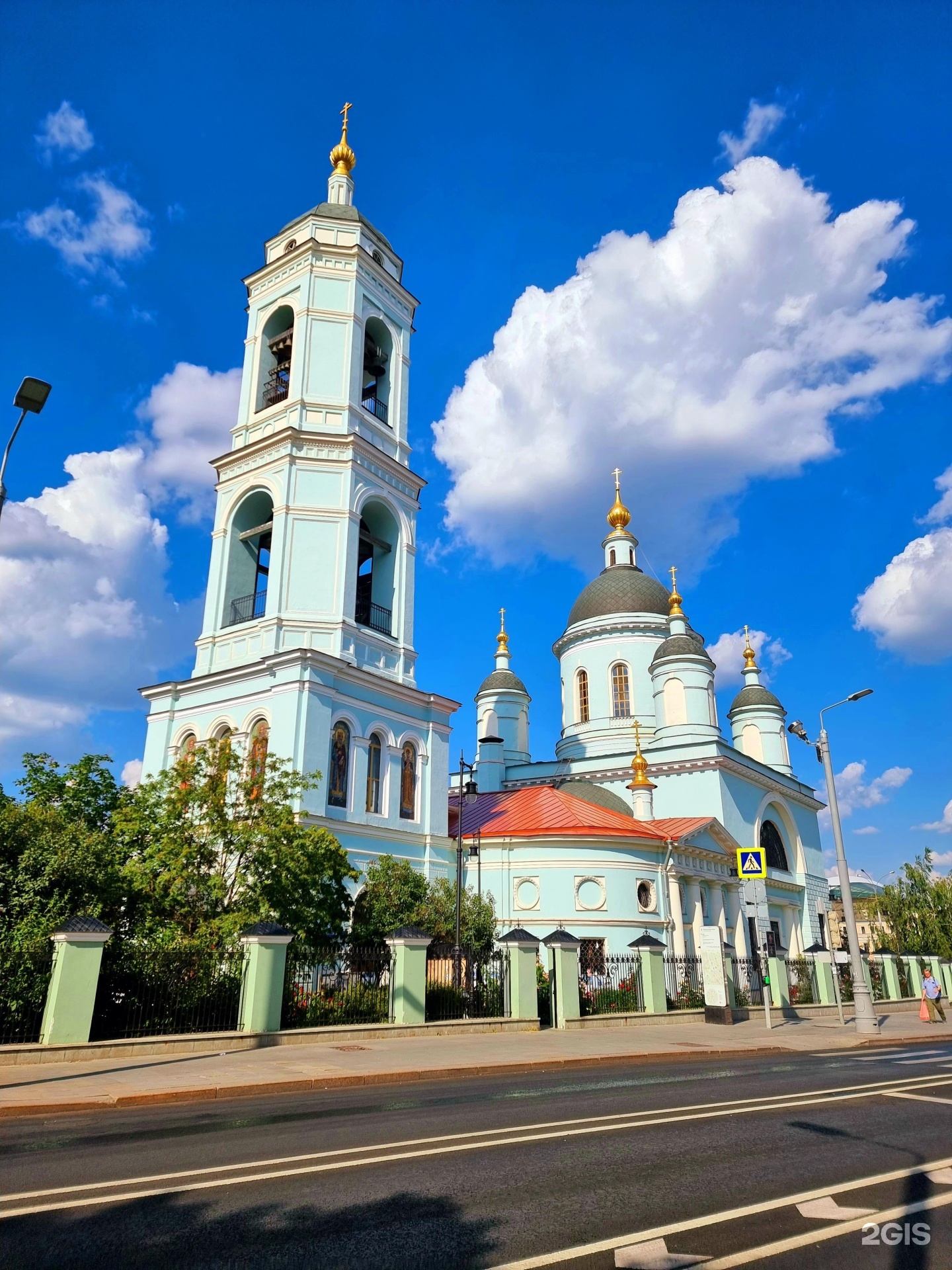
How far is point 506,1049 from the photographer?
47.8 feet

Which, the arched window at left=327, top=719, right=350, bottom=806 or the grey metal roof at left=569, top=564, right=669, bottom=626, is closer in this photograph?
the arched window at left=327, top=719, right=350, bottom=806

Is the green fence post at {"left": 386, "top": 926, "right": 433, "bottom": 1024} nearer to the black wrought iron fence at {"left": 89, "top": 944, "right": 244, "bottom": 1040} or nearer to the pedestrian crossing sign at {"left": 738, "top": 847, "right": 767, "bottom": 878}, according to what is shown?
the black wrought iron fence at {"left": 89, "top": 944, "right": 244, "bottom": 1040}

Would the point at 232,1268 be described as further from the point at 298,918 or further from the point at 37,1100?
the point at 298,918

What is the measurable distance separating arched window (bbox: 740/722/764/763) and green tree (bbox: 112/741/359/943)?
107 ft

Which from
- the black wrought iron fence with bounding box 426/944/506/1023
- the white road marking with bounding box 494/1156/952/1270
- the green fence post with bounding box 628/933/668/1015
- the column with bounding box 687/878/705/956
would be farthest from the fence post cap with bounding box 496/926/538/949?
the column with bounding box 687/878/705/956

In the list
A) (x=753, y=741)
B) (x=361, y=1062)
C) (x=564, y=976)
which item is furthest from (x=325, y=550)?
(x=753, y=741)

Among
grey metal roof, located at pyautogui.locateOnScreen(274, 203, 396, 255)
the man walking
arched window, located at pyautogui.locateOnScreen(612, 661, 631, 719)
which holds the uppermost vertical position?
grey metal roof, located at pyautogui.locateOnScreen(274, 203, 396, 255)

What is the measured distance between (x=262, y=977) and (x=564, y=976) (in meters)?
7.63

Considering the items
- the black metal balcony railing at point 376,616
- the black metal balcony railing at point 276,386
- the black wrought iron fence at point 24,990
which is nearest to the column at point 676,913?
the black metal balcony railing at point 376,616

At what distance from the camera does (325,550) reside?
2509 centimetres

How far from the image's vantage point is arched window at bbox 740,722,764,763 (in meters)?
46.7

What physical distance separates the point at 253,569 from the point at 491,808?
12.8m

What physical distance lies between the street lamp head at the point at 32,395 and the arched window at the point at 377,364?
63.1 feet

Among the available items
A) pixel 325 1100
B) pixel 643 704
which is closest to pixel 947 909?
pixel 643 704
